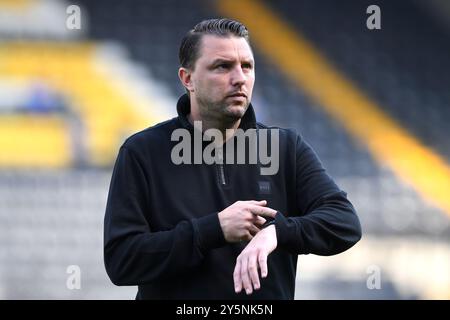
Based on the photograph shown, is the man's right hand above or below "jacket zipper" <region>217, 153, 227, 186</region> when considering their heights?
A: below

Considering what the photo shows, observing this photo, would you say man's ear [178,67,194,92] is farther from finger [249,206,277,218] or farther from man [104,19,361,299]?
finger [249,206,277,218]

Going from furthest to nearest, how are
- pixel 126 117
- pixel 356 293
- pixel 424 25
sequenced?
1. pixel 424 25
2. pixel 126 117
3. pixel 356 293

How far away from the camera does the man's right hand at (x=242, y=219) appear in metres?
1.78

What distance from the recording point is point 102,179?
5.61m

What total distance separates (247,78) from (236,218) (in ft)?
1.13

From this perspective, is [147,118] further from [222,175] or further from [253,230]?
[253,230]

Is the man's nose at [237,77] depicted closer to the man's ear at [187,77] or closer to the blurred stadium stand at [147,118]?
the man's ear at [187,77]

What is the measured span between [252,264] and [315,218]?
220 millimetres

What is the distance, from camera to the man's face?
1.94m

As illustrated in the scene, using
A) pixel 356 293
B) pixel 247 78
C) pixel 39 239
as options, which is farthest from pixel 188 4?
pixel 247 78

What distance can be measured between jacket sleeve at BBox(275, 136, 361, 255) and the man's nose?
209mm

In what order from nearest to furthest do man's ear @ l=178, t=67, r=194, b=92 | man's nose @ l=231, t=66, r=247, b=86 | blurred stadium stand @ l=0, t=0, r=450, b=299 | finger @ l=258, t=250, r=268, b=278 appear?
finger @ l=258, t=250, r=268, b=278
man's nose @ l=231, t=66, r=247, b=86
man's ear @ l=178, t=67, r=194, b=92
blurred stadium stand @ l=0, t=0, r=450, b=299

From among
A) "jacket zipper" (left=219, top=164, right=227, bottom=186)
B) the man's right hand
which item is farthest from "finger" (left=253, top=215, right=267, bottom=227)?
"jacket zipper" (left=219, top=164, right=227, bottom=186)

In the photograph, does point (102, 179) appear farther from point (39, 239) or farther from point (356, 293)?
point (356, 293)
